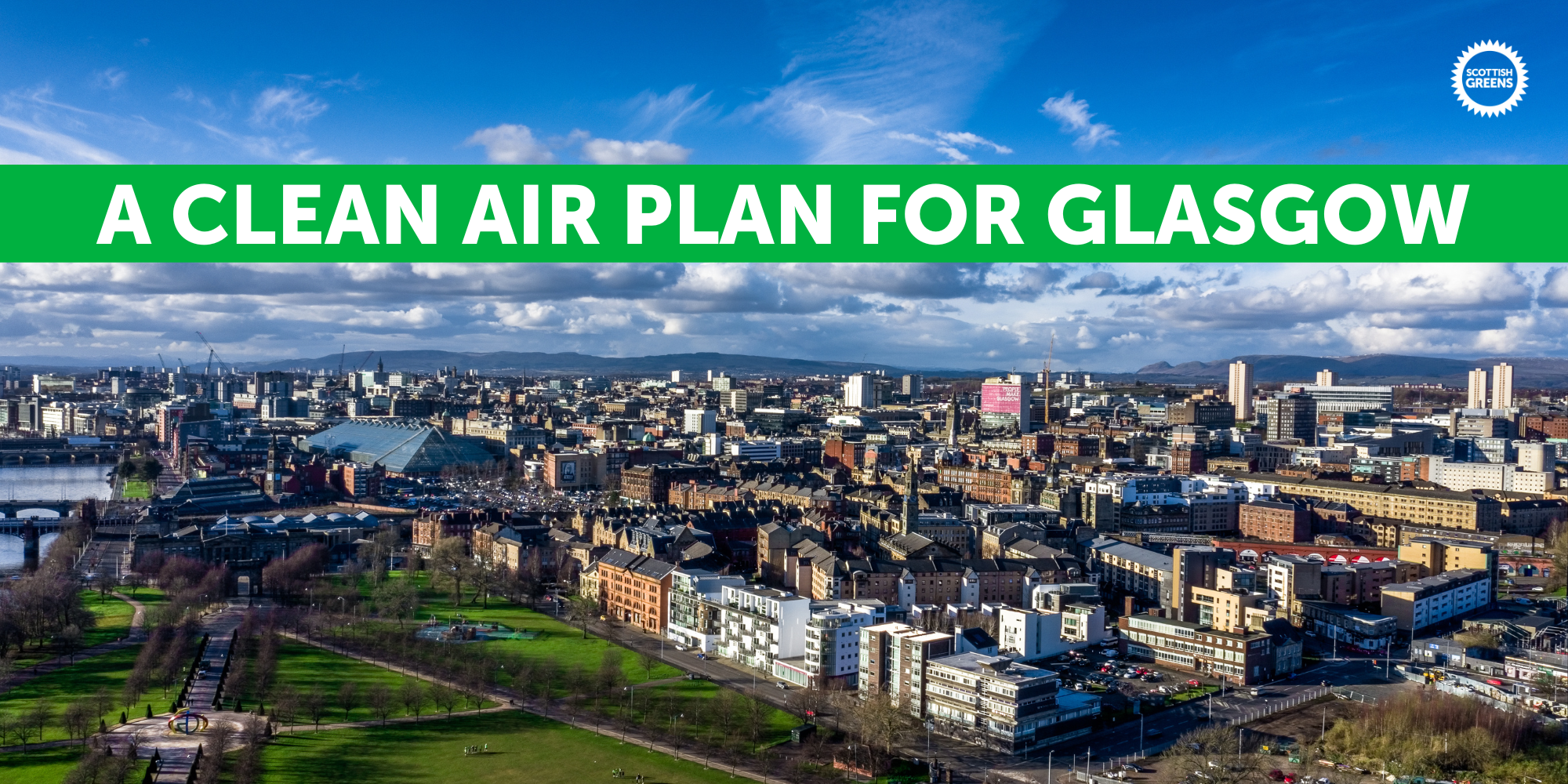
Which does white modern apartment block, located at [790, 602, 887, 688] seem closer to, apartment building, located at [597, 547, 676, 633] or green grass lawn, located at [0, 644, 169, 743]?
apartment building, located at [597, 547, 676, 633]

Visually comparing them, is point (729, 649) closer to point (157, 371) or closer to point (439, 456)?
point (439, 456)

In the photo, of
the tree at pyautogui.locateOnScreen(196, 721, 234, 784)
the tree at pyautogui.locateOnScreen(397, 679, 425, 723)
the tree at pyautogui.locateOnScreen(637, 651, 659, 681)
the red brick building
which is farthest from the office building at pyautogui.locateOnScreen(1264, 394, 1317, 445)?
the tree at pyautogui.locateOnScreen(196, 721, 234, 784)

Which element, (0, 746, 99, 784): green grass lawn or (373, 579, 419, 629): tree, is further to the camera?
(373, 579, 419, 629): tree

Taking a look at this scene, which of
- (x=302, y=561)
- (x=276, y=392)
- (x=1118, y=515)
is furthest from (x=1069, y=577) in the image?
(x=276, y=392)

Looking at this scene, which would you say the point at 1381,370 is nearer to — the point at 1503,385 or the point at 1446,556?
the point at 1503,385

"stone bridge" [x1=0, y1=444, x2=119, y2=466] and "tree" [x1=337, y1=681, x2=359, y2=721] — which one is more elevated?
"stone bridge" [x1=0, y1=444, x2=119, y2=466]

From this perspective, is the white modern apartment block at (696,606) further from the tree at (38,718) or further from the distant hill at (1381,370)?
the distant hill at (1381,370)
